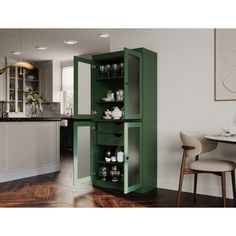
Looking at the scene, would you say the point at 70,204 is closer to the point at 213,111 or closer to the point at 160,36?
the point at 213,111

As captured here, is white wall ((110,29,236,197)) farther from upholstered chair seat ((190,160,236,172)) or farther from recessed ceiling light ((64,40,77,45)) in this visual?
recessed ceiling light ((64,40,77,45))

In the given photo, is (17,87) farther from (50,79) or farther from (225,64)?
(225,64)

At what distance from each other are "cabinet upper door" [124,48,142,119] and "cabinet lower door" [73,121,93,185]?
740 mm

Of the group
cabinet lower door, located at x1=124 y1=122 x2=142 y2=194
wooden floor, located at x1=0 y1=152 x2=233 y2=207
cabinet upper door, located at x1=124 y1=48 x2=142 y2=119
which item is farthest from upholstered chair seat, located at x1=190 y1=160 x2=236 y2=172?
cabinet upper door, located at x1=124 y1=48 x2=142 y2=119

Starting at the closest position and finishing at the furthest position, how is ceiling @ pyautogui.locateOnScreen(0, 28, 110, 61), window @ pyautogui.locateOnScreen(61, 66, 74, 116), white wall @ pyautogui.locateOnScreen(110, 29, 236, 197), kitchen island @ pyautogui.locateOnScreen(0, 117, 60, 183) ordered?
1. white wall @ pyautogui.locateOnScreen(110, 29, 236, 197)
2. kitchen island @ pyautogui.locateOnScreen(0, 117, 60, 183)
3. ceiling @ pyautogui.locateOnScreen(0, 28, 110, 61)
4. window @ pyautogui.locateOnScreen(61, 66, 74, 116)

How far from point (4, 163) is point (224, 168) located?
10.2 ft

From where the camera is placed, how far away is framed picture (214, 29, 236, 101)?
3662 mm

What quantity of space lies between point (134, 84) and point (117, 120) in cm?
51

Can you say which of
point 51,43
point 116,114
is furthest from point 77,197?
point 51,43

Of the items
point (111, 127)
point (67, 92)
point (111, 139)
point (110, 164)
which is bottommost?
point (110, 164)

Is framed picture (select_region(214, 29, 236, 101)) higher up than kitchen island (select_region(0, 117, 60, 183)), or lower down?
higher up

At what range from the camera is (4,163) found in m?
4.57

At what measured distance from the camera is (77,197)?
3732 millimetres

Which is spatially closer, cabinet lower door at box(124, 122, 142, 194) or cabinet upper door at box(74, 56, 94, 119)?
cabinet lower door at box(124, 122, 142, 194)
